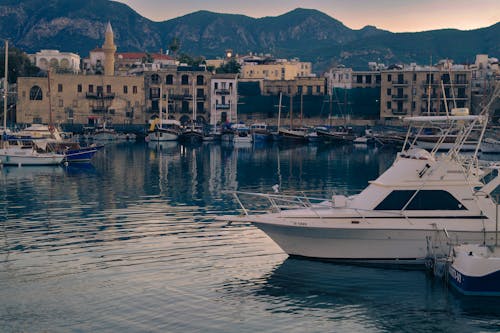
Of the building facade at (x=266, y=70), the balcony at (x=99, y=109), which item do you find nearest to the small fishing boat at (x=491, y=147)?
the balcony at (x=99, y=109)

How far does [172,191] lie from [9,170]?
21.8 m

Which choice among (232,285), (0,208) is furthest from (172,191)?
(232,285)

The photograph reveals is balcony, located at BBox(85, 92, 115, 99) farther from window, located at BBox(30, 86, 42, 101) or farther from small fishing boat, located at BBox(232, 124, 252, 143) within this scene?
small fishing boat, located at BBox(232, 124, 252, 143)

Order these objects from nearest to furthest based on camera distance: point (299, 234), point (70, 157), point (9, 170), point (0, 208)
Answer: point (299, 234) < point (0, 208) < point (9, 170) < point (70, 157)

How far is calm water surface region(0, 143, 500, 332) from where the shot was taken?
22.7 metres

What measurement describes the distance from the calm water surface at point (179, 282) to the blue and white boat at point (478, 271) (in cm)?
41

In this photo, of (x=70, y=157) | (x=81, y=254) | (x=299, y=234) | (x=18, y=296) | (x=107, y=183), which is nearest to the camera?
(x=18, y=296)

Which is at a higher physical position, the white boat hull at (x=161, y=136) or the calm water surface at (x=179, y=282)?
the white boat hull at (x=161, y=136)

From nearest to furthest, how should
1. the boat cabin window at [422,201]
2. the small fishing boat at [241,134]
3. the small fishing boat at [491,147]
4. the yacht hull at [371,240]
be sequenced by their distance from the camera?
1. the yacht hull at [371,240]
2. the boat cabin window at [422,201]
3. the small fishing boat at [491,147]
4. the small fishing boat at [241,134]

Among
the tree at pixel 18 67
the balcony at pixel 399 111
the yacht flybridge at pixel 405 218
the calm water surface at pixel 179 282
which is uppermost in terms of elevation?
the tree at pixel 18 67

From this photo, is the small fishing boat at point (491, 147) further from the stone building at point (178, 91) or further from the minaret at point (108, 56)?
the minaret at point (108, 56)

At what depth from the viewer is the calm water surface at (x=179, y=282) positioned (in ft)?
74.4

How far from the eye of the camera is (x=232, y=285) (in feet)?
85.8

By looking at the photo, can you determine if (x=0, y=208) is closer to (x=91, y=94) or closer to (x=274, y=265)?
(x=274, y=265)
